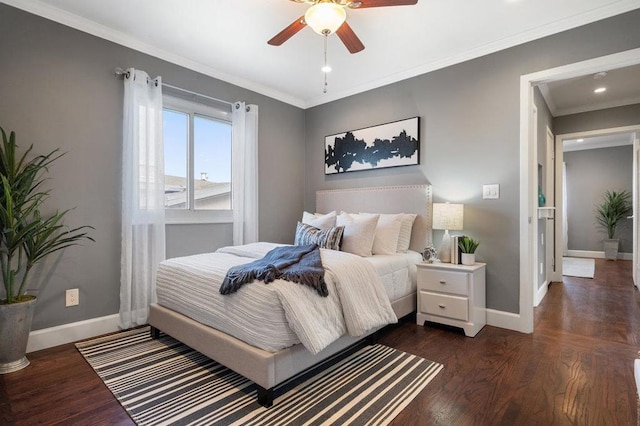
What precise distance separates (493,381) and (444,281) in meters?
0.96

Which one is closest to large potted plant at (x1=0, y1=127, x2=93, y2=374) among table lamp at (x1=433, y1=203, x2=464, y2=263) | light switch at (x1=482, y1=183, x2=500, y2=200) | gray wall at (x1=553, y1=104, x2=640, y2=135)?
table lamp at (x1=433, y1=203, x2=464, y2=263)

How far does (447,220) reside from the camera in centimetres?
302

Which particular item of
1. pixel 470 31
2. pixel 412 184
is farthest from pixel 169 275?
pixel 470 31

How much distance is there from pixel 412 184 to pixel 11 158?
11.5 ft

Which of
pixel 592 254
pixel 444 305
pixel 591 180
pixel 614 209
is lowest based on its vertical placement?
pixel 592 254

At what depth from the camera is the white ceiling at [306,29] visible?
8.07ft

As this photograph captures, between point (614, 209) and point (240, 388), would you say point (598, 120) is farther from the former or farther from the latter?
point (240, 388)

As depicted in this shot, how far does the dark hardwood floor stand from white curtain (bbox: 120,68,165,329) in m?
0.61

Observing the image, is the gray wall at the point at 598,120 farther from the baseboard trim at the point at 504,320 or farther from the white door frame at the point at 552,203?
the baseboard trim at the point at 504,320

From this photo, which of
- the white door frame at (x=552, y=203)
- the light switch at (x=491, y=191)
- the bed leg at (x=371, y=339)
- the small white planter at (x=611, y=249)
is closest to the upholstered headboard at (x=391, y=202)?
the light switch at (x=491, y=191)

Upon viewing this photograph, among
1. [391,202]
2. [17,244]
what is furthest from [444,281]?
[17,244]

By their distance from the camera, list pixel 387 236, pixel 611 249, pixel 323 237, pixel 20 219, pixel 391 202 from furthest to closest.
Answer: pixel 611 249 → pixel 391 202 → pixel 387 236 → pixel 323 237 → pixel 20 219

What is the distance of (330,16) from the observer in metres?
1.94

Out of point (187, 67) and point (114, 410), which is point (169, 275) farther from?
point (187, 67)
